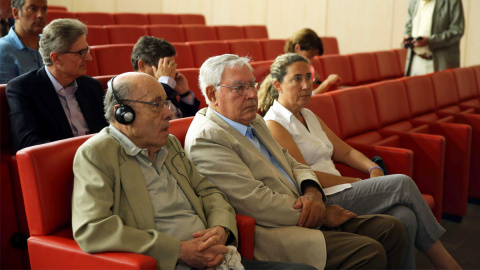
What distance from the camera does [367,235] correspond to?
196cm

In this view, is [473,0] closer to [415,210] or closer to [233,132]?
[415,210]

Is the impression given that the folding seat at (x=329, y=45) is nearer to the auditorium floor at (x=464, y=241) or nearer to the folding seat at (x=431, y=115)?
the folding seat at (x=431, y=115)

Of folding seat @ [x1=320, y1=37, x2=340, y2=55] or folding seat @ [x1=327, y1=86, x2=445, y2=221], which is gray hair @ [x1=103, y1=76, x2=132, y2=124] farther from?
folding seat @ [x1=320, y1=37, x2=340, y2=55]

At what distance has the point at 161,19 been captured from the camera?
7211mm

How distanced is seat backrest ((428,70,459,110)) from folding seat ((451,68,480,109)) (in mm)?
99

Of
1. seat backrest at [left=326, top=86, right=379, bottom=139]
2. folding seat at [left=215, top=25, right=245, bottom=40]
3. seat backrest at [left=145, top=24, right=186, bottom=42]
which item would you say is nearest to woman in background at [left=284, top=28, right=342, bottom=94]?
seat backrest at [left=326, top=86, right=379, bottom=139]

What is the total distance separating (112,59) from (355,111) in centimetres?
165

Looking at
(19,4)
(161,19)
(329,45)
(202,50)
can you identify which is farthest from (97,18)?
(19,4)

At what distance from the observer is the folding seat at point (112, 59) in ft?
11.2

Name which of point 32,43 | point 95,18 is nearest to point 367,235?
point 32,43

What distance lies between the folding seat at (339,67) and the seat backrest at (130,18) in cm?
303


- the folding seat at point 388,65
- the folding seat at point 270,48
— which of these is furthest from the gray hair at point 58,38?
the folding seat at point 388,65

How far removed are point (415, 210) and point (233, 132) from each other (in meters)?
0.86

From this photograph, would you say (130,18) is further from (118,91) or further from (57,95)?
(118,91)
